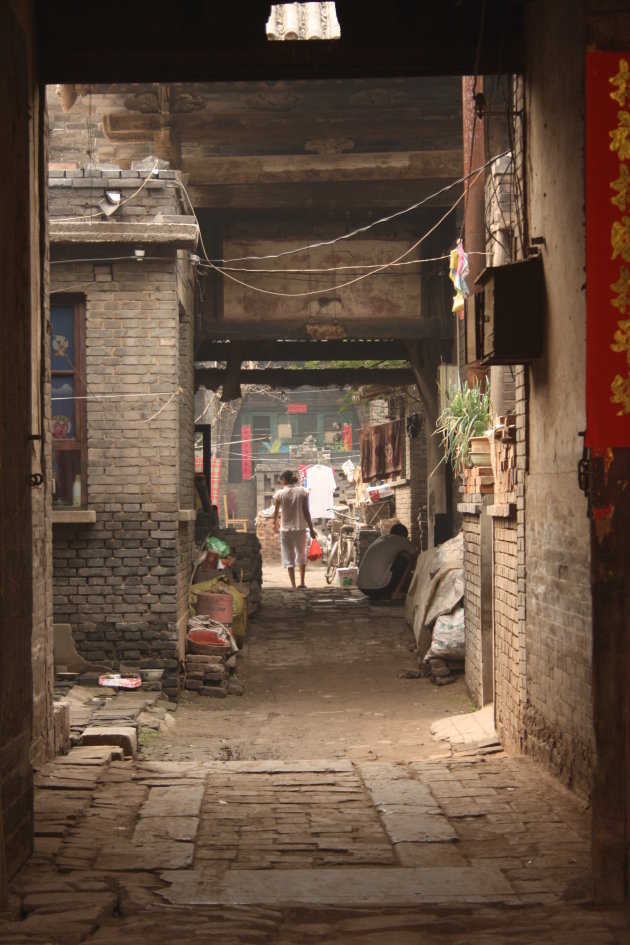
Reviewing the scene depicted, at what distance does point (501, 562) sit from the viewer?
7027 mm

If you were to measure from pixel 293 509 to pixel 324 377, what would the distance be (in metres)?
2.22

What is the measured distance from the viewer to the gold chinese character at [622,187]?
3.90 metres

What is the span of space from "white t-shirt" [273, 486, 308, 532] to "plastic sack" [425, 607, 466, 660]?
21.1 feet

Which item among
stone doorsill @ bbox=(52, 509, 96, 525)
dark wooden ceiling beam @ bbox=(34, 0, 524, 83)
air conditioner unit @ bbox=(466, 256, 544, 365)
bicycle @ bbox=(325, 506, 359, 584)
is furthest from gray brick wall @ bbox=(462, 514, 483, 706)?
bicycle @ bbox=(325, 506, 359, 584)

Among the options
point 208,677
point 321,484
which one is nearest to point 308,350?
point 208,677

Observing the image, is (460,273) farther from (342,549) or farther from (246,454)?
(246,454)

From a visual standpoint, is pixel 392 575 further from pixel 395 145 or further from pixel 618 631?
pixel 618 631

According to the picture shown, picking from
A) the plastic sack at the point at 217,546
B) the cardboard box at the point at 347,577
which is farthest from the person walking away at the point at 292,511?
the plastic sack at the point at 217,546

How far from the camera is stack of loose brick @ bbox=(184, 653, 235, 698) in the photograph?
381 inches

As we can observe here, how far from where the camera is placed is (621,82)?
3.93 metres

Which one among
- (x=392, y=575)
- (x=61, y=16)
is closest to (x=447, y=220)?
(x=392, y=575)

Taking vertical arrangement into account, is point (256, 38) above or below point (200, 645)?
above

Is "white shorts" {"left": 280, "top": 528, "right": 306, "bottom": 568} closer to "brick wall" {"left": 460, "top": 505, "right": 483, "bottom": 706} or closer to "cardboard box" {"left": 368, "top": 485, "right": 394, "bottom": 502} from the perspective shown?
"cardboard box" {"left": 368, "top": 485, "right": 394, "bottom": 502}

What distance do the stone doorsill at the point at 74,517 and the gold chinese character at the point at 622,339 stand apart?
20.1 feet
